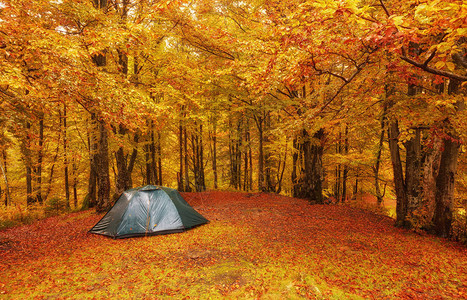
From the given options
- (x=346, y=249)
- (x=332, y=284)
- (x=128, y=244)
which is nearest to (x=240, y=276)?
(x=332, y=284)

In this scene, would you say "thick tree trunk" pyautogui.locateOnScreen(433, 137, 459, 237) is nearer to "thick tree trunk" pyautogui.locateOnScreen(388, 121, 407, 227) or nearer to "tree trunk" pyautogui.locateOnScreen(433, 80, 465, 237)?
"tree trunk" pyautogui.locateOnScreen(433, 80, 465, 237)

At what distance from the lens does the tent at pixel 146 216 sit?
27.1ft

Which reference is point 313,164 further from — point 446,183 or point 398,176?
point 446,183

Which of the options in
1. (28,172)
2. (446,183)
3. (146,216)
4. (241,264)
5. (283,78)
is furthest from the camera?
(28,172)

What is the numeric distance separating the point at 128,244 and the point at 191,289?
146 inches

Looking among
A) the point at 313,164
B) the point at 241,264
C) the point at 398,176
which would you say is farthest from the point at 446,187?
the point at 241,264

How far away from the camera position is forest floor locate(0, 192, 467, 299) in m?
4.67

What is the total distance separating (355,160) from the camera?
13.3 meters

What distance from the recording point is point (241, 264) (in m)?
5.82

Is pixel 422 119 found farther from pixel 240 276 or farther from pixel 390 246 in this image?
pixel 240 276

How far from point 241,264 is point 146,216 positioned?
440 cm

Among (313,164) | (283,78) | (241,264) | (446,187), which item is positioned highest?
(283,78)

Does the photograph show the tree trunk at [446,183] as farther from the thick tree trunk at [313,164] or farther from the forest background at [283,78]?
the thick tree trunk at [313,164]

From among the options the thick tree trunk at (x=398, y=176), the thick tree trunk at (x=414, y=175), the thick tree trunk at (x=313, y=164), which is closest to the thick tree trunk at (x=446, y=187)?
the thick tree trunk at (x=414, y=175)
